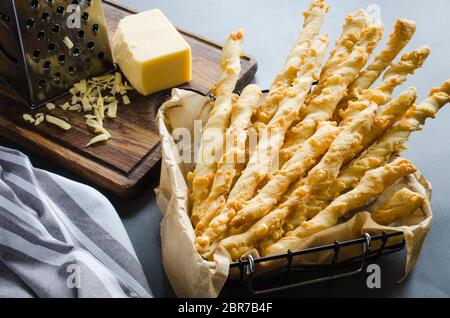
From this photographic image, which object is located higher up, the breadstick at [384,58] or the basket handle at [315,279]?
the breadstick at [384,58]

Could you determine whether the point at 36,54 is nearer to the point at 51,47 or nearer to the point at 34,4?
the point at 51,47

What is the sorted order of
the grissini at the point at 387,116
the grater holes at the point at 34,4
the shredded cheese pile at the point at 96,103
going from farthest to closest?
1. the shredded cheese pile at the point at 96,103
2. the grater holes at the point at 34,4
3. the grissini at the point at 387,116

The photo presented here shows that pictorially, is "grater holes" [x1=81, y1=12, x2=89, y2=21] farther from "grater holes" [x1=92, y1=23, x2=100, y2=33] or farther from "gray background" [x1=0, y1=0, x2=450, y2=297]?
"gray background" [x1=0, y1=0, x2=450, y2=297]

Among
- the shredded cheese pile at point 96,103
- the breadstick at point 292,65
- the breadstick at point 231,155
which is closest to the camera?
the breadstick at point 231,155

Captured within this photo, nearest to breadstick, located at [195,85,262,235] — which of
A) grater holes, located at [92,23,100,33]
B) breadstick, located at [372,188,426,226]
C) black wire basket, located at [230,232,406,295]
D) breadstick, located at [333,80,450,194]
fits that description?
black wire basket, located at [230,232,406,295]

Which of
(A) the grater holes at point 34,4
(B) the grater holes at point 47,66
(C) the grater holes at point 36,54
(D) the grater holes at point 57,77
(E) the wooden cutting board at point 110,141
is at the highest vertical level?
(A) the grater holes at point 34,4

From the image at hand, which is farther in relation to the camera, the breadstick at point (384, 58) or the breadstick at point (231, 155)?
the breadstick at point (384, 58)

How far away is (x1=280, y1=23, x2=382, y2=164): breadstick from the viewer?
1577mm

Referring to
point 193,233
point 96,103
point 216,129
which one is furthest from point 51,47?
point 193,233

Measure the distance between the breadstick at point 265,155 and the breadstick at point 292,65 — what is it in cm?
2

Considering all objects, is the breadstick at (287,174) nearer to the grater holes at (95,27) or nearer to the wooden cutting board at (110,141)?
the wooden cutting board at (110,141)

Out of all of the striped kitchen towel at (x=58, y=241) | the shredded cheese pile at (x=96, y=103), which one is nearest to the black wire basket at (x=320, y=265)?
the striped kitchen towel at (x=58, y=241)

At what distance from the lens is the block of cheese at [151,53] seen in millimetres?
1916
